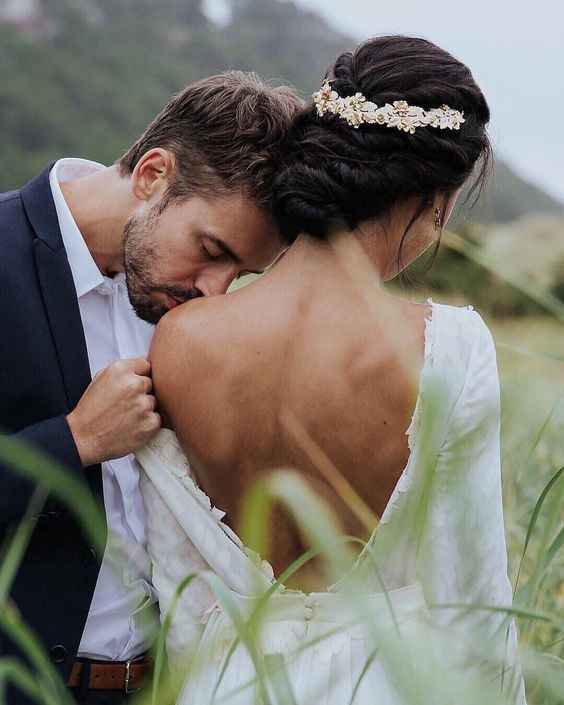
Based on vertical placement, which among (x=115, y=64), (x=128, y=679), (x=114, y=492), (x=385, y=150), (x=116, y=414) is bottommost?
(x=115, y=64)

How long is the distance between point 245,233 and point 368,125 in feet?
1.49

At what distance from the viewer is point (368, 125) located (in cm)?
206

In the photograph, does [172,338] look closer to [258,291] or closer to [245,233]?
[258,291]

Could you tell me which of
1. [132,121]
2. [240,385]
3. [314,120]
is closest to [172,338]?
[240,385]

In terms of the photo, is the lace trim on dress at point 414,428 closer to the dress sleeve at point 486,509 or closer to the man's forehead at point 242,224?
the dress sleeve at point 486,509

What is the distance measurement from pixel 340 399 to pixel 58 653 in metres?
0.91

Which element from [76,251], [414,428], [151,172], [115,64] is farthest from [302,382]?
[115,64]

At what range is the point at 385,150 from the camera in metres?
2.07

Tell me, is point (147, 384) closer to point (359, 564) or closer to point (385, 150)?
point (359, 564)

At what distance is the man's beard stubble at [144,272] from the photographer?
2383 millimetres

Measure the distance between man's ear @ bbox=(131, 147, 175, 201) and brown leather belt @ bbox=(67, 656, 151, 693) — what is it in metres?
1.09

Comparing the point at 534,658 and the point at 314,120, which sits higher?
the point at 314,120

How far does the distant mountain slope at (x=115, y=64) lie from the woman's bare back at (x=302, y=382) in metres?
31.3

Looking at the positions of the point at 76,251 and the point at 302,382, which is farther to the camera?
the point at 76,251
